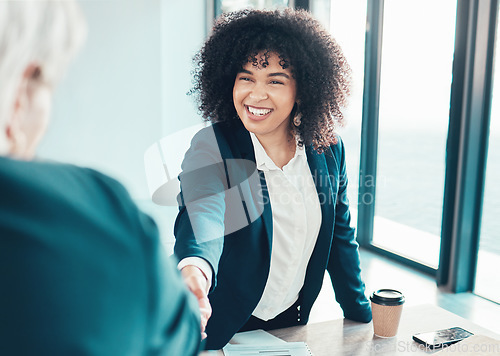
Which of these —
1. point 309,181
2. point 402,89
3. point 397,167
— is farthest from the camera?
point 397,167

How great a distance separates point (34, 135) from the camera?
51cm

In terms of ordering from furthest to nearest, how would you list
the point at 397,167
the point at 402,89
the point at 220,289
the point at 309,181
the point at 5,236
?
the point at 397,167 < the point at 402,89 < the point at 309,181 < the point at 220,289 < the point at 5,236

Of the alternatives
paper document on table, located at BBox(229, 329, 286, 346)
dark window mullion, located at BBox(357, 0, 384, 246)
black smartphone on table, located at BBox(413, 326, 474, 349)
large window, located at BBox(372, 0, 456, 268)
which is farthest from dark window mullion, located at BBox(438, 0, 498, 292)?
paper document on table, located at BBox(229, 329, 286, 346)

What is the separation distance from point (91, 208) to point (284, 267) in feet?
3.76

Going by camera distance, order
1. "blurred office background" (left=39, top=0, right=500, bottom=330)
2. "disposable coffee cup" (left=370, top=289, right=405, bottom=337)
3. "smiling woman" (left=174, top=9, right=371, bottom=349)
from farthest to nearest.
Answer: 1. "blurred office background" (left=39, top=0, right=500, bottom=330)
2. "smiling woman" (left=174, top=9, right=371, bottom=349)
3. "disposable coffee cup" (left=370, top=289, right=405, bottom=337)

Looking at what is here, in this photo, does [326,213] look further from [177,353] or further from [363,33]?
[363,33]

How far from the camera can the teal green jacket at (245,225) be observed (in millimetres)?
1363

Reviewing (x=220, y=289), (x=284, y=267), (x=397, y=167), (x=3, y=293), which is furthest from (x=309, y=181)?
(x=397, y=167)

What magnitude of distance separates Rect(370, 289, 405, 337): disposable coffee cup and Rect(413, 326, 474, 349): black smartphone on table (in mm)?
68

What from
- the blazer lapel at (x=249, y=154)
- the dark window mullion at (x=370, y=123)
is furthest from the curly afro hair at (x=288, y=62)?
the dark window mullion at (x=370, y=123)

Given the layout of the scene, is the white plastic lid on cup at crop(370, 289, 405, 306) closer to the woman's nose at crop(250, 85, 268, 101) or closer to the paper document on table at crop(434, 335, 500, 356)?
the paper document on table at crop(434, 335, 500, 356)

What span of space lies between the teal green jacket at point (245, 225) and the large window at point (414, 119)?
234 centimetres

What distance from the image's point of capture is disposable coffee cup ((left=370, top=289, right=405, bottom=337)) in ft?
4.19

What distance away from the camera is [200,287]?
1.00m
